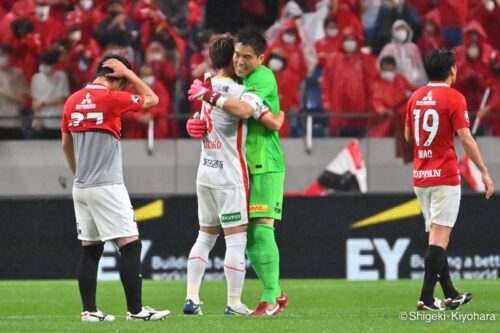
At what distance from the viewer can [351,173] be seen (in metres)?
17.7

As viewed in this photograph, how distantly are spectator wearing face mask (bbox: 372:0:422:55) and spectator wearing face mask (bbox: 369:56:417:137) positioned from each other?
937 millimetres

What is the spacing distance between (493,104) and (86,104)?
9.48 metres

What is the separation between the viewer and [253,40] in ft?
35.7

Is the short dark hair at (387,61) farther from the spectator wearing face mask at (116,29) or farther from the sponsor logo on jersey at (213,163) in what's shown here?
the sponsor logo on jersey at (213,163)

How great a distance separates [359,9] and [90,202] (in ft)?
38.1

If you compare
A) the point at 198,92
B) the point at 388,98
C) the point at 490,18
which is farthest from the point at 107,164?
the point at 490,18

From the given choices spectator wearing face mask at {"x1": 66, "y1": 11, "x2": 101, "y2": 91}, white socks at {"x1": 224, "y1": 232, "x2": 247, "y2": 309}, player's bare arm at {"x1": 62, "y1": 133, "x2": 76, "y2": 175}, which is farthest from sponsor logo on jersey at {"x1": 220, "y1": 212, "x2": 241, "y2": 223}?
spectator wearing face mask at {"x1": 66, "y1": 11, "x2": 101, "y2": 91}

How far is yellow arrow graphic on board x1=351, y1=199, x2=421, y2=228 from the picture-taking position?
17.6m

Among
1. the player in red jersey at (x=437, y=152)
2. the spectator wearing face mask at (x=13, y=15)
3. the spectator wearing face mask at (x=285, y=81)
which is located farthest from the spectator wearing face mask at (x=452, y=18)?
the player in red jersey at (x=437, y=152)

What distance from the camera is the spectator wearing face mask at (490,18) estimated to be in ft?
68.1

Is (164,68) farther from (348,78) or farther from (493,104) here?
(493,104)

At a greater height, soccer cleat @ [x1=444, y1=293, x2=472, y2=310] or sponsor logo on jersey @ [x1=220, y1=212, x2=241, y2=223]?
sponsor logo on jersey @ [x1=220, y1=212, x2=241, y2=223]

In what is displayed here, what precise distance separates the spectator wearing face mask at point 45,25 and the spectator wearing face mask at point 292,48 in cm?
333

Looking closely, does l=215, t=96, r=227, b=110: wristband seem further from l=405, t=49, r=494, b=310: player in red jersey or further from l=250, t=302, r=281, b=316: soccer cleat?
l=405, t=49, r=494, b=310: player in red jersey
